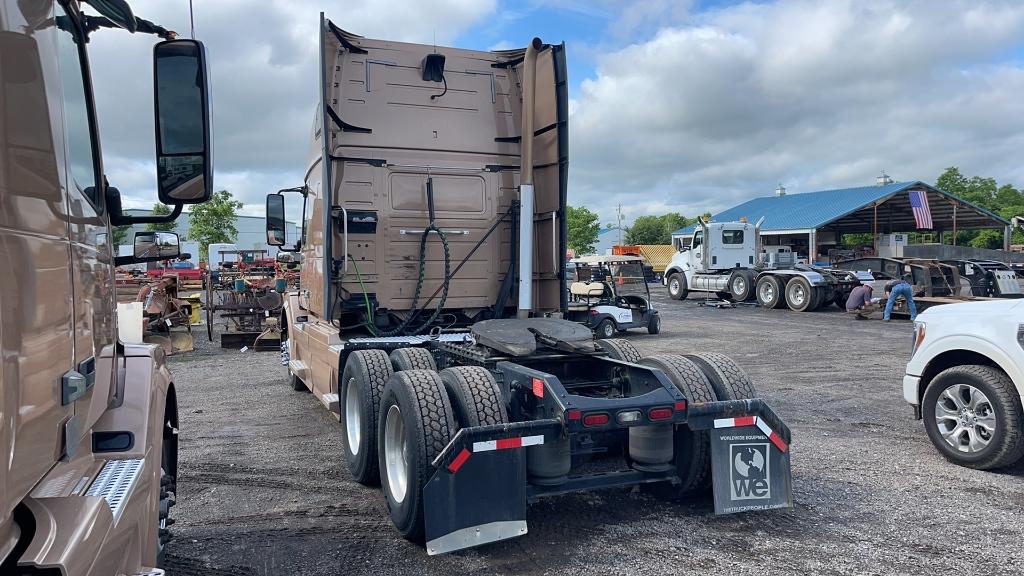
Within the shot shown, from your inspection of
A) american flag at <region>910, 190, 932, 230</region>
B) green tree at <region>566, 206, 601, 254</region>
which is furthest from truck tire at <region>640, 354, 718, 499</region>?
green tree at <region>566, 206, 601, 254</region>

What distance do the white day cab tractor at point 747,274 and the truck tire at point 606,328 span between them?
821 centimetres

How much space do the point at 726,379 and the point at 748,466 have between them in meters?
0.60

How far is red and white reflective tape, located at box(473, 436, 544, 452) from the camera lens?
3.81 meters

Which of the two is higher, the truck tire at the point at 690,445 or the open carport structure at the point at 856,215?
the open carport structure at the point at 856,215

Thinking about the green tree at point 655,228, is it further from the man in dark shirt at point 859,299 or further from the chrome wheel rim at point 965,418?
the chrome wheel rim at point 965,418

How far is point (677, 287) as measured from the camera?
1051 inches

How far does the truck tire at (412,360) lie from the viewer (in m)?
5.28

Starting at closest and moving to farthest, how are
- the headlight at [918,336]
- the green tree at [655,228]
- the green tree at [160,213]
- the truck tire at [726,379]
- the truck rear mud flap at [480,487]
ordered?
1. the green tree at [160,213]
2. the truck rear mud flap at [480,487]
3. the truck tire at [726,379]
4. the headlight at [918,336]
5. the green tree at [655,228]

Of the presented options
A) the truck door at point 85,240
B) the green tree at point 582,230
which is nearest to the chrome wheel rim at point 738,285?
the truck door at point 85,240

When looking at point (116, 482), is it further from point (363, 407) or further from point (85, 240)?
point (363, 407)

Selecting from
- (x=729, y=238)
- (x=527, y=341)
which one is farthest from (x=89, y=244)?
(x=729, y=238)

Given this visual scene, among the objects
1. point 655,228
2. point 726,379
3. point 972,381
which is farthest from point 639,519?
point 655,228

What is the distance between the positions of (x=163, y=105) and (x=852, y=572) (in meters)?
3.78

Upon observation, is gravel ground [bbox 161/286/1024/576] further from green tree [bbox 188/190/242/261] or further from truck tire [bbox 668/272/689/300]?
green tree [bbox 188/190/242/261]
